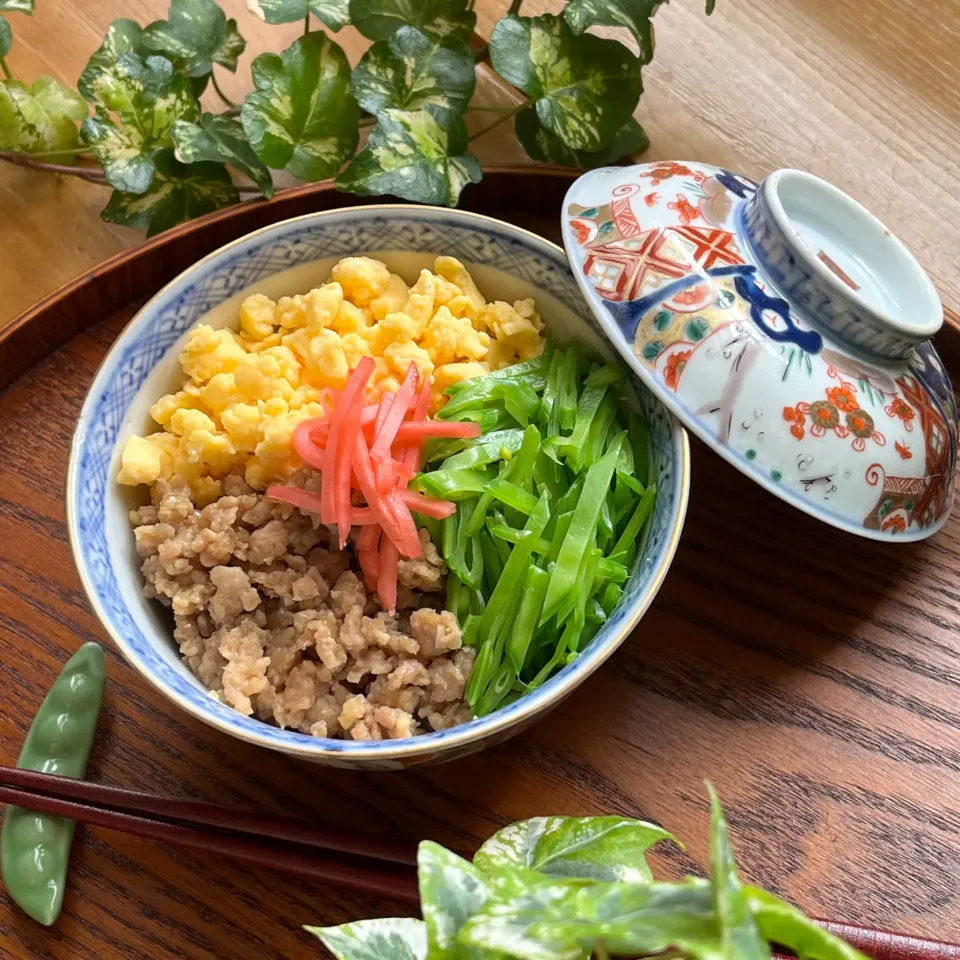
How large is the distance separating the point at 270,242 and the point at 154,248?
0.91 ft

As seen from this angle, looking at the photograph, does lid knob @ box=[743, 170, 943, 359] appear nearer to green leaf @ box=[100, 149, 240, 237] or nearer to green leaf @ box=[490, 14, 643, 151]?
green leaf @ box=[490, 14, 643, 151]

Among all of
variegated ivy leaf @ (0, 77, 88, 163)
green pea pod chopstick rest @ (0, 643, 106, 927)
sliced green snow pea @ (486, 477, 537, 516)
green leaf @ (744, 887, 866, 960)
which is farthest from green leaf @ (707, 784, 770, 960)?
variegated ivy leaf @ (0, 77, 88, 163)

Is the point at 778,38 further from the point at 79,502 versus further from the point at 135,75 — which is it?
the point at 79,502

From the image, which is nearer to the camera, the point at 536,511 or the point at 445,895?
the point at 445,895

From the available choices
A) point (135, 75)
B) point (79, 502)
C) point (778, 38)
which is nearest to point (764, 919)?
point (79, 502)

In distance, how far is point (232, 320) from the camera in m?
1.57

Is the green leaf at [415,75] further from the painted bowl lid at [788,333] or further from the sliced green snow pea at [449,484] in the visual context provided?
the sliced green snow pea at [449,484]

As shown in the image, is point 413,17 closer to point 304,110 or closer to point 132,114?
point 304,110

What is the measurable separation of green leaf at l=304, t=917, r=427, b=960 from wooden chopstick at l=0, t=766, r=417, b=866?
1.04 feet

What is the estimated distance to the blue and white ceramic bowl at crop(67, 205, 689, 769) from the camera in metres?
1.20

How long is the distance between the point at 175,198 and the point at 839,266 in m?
1.25

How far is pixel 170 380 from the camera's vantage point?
4.99 feet

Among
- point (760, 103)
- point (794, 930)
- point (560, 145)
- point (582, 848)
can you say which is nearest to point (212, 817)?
point (582, 848)

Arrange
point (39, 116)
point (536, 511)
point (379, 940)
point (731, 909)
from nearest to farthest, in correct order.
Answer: point (731, 909) → point (379, 940) → point (536, 511) → point (39, 116)
